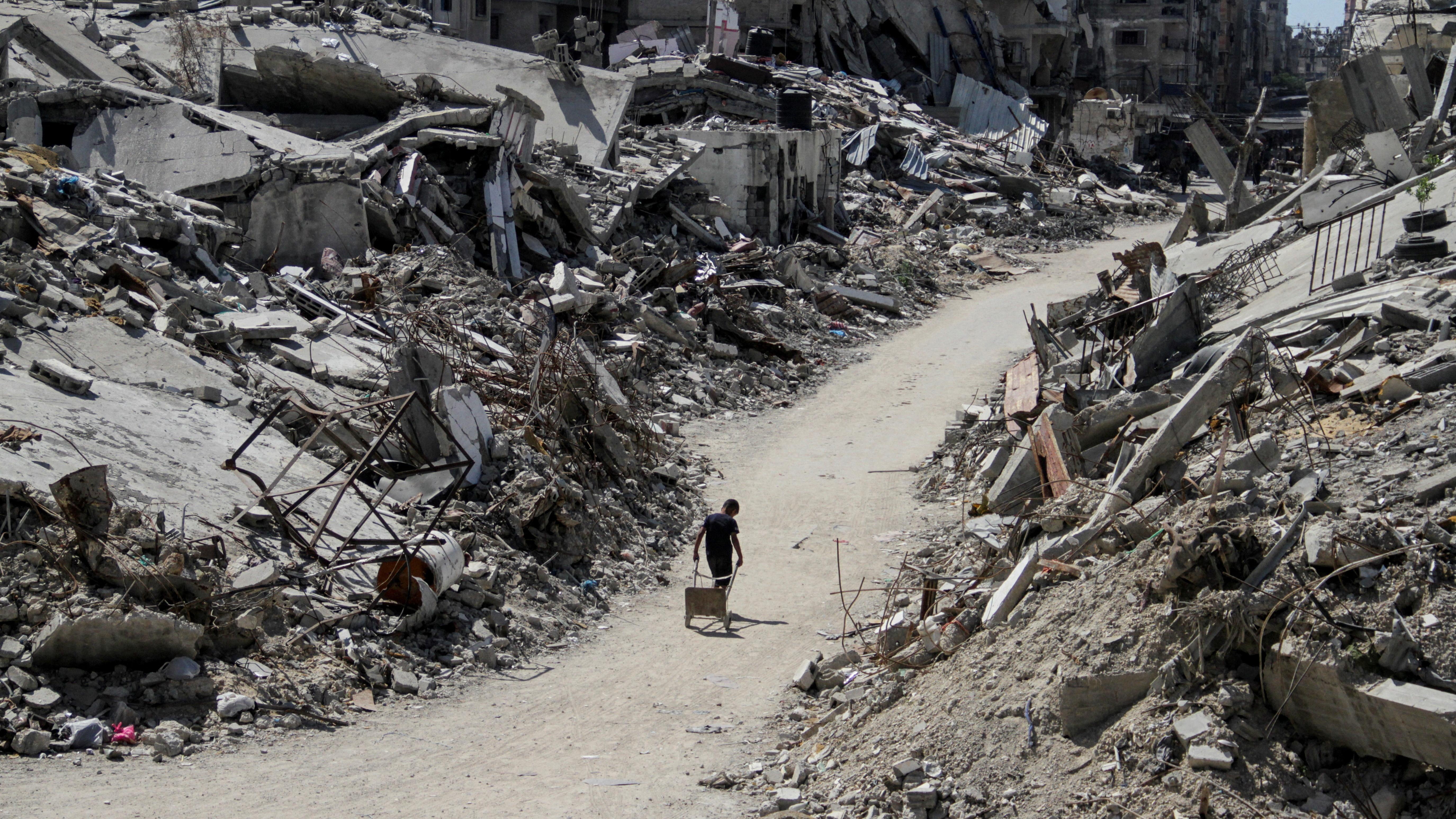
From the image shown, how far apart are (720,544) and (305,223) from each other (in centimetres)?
825

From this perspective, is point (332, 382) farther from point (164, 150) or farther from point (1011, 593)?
point (1011, 593)

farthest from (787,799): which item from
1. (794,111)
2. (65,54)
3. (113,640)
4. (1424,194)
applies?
(794,111)

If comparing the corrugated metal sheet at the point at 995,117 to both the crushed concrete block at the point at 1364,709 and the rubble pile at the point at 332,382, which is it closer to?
the rubble pile at the point at 332,382

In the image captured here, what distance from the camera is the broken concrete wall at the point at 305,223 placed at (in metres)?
14.9

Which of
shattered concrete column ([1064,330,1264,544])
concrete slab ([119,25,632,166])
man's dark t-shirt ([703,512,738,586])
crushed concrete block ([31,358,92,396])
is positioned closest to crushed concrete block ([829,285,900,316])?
concrete slab ([119,25,632,166])

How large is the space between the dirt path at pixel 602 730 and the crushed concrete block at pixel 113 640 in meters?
0.71

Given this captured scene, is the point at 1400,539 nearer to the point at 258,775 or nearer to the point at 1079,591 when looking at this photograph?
the point at 1079,591

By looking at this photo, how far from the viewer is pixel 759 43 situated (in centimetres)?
3431

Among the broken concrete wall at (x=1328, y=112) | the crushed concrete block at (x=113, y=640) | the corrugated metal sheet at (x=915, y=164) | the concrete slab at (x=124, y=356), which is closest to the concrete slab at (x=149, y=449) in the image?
the concrete slab at (x=124, y=356)

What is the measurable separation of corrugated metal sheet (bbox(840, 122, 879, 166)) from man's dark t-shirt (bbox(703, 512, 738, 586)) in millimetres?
23445

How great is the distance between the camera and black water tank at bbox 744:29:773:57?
34.2m

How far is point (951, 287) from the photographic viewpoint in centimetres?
2383

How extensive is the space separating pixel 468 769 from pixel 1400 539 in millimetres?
4500

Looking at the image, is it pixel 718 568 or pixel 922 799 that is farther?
pixel 718 568
